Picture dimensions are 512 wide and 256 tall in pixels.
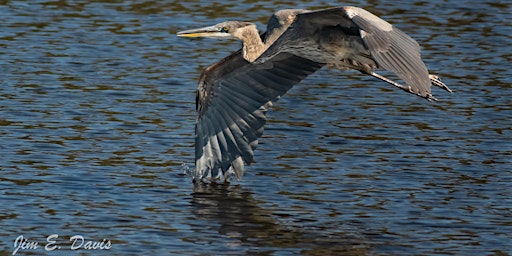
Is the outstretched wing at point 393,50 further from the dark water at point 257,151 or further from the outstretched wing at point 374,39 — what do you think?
→ the dark water at point 257,151

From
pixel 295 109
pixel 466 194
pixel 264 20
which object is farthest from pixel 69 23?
pixel 466 194

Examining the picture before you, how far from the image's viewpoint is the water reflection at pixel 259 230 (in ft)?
27.2

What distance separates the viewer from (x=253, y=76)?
33.0ft

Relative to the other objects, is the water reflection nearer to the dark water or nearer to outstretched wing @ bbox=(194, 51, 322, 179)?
the dark water

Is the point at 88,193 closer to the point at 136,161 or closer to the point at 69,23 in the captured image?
the point at 136,161

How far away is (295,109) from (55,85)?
2654mm

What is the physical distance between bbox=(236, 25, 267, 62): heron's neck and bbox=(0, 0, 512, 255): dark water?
101 cm

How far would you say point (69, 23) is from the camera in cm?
1590

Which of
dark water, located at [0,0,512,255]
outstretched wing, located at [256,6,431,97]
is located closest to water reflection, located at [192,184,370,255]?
dark water, located at [0,0,512,255]

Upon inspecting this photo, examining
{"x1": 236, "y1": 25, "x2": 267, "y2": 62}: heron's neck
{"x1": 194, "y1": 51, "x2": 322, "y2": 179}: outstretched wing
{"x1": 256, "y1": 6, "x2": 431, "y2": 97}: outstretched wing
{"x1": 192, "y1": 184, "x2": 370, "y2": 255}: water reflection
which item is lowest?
{"x1": 192, "y1": 184, "x2": 370, "y2": 255}: water reflection

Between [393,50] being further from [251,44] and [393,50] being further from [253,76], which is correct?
[251,44]

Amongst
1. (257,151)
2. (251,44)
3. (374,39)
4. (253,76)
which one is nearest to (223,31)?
(251,44)

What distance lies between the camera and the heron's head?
10.3 m

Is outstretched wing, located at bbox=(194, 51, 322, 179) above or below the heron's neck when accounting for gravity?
below
